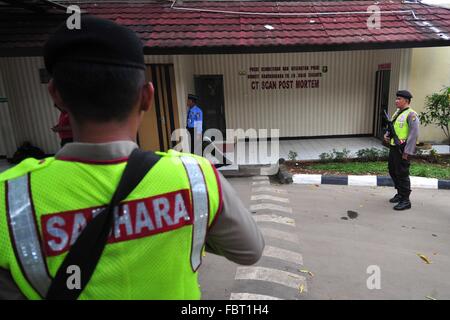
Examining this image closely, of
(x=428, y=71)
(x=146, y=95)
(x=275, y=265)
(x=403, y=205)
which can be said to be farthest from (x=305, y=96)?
(x=146, y=95)

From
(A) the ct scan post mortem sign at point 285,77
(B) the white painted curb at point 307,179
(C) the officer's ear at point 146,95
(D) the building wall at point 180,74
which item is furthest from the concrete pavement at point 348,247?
(A) the ct scan post mortem sign at point 285,77

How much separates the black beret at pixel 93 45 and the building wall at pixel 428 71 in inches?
339

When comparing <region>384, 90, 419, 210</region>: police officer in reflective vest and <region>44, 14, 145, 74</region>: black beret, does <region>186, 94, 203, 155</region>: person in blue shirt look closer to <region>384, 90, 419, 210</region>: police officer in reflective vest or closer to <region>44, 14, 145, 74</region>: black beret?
<region>384, 90, 419, 210</region>: police officer in reflective vest

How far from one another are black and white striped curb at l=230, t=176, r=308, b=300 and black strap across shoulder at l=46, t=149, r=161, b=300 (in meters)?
2.25

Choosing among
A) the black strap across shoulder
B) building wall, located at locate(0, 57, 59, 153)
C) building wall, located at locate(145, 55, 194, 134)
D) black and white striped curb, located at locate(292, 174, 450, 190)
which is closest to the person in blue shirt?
building wall, located at locate(145, 55, 194, 134)

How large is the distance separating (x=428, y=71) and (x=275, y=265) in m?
7.06

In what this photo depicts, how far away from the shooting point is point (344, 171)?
6.46m

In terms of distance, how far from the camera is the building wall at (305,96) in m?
8.88

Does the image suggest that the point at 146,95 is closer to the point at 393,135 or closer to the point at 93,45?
the point at 93,45

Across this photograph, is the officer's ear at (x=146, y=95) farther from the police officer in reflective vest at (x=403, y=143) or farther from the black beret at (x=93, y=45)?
the police officer in reflective vest at (x=403, y=143)

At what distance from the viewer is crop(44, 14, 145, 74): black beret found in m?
0.76

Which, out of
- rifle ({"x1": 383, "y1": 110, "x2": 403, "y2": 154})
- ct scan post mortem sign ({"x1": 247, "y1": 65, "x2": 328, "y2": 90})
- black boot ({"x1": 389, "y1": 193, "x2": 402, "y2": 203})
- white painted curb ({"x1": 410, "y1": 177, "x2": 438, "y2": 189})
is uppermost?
ct scan post mortem sign ({"x1": 247, "y1": 65, "x2": 328, "y2": 90})

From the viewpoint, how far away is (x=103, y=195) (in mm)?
761
